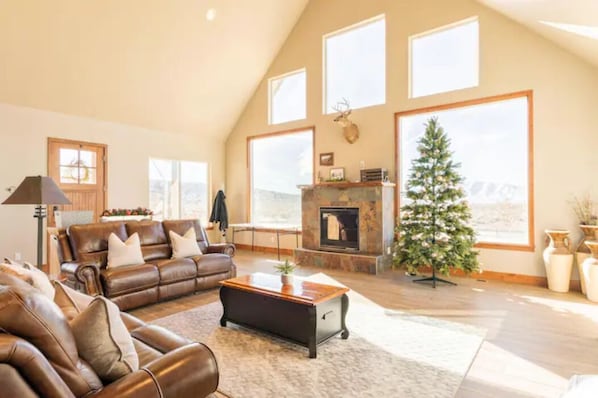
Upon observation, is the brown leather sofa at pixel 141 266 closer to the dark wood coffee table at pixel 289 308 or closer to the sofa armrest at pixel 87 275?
the sofa armrest at pixel 87 275

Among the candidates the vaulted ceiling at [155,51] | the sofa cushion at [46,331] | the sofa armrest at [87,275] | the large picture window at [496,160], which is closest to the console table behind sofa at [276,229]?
the vaulted ceiling at [155,51]

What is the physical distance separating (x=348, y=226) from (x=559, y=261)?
313cm

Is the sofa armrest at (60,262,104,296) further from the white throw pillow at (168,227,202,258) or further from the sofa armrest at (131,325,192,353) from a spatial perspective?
the sofa armrest at (131,325,192,353)

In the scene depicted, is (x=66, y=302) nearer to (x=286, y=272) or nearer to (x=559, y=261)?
(x=286, y=272)

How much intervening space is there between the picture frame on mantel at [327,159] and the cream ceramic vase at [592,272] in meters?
4.20

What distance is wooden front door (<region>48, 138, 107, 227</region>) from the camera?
629cm

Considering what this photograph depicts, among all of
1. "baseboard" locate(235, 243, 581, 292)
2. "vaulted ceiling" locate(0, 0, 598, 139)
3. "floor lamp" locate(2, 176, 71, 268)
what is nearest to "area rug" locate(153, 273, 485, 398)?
"floor lamp" locate(2, 176, 71, 268)

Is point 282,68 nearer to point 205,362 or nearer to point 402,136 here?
point 402,136

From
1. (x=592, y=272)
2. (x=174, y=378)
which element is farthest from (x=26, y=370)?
(x=592, y=272)

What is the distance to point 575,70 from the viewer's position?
4750 mm

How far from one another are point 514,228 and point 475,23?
3265 millimetres

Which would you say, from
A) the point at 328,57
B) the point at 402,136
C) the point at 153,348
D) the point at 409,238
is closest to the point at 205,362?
the point at 153,348

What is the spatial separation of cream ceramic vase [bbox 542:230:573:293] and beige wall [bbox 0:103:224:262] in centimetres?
678

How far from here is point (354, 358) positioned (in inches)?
110
